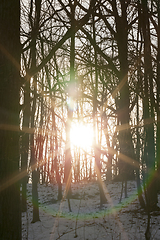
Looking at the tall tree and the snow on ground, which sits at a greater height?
the tall tree

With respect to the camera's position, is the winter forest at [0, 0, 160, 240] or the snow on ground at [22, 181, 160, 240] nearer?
the winter forest at [0, 0, 160, 240]

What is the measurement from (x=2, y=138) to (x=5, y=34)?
1492 mm

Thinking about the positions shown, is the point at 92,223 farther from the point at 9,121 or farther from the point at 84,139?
the point at 84,139

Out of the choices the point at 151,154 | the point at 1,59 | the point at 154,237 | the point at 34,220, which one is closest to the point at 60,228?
the point at 34,220

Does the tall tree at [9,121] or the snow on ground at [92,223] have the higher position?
the tall tree at [9,121]

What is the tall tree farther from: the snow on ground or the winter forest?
the snow on ground

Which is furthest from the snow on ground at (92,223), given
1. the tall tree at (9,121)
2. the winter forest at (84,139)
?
the tall tree at (9,121)

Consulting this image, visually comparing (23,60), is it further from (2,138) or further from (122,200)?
(2,138)

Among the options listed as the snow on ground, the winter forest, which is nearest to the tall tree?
the winter forest

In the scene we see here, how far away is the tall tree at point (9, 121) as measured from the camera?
284cm

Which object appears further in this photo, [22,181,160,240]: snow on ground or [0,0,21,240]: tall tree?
[22,181,160,240]: snow on ground

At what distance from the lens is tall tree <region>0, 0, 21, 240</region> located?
2840 millimetres

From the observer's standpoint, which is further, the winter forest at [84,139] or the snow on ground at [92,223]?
the snow on ground at [92,223]

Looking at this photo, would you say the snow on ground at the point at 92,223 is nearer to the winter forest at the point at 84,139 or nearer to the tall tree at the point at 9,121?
the winter forest at the point at 84,139
